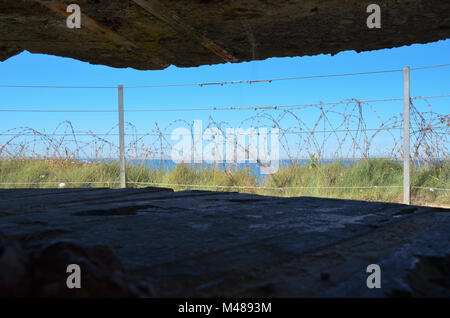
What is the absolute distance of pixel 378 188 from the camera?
5480 mm

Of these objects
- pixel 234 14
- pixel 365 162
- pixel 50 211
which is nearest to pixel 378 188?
pixel 365 162

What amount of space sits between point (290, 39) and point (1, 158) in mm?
7311

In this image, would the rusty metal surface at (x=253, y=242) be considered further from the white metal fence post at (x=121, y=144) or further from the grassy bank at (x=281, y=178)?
the white metal fence post at (x=121, y=144)

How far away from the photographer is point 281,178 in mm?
6152

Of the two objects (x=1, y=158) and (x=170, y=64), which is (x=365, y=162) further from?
(x=1, y=158)

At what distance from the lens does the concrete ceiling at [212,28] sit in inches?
54.9

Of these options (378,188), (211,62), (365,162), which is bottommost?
(378,188)

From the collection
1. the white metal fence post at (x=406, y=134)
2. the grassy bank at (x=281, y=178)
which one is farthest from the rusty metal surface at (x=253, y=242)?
the grassy bank at (x=281, y=178)

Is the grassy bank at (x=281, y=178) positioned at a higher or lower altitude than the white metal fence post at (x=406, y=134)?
lower

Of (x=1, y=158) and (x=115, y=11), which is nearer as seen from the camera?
(x=115, y=11)

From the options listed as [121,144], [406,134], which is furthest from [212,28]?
[121,144]

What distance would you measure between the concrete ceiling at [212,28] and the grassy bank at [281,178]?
3.84 m

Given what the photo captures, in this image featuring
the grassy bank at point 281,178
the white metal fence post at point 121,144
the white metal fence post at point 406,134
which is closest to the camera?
the white metal fence post at point 406,134

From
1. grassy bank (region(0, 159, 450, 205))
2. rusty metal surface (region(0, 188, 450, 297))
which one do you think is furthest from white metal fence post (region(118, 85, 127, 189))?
rusty metal surface (region(0, 188, 450, 297))
